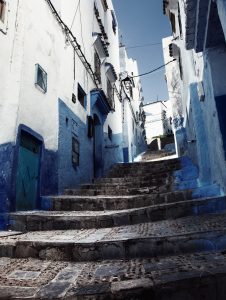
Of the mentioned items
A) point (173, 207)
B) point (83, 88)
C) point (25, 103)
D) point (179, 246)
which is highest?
point (83, 88)

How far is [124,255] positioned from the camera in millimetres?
2793

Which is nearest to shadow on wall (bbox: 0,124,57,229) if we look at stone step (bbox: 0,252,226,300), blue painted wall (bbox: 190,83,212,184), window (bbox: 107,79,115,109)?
stone step (bbox: 0,252,226,300)

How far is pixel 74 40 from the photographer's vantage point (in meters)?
8.66

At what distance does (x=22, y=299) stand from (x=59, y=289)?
29 cm

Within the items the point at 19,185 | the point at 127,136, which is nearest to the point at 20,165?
the point at 19,185

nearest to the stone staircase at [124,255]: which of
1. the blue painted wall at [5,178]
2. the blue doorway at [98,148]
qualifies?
the blue painted wall at [5,178]

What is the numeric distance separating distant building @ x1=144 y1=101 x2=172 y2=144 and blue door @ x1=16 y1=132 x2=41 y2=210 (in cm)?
3023

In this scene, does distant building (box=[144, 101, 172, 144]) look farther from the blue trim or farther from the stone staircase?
the stone staircase

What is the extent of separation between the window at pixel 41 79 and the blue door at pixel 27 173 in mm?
1397

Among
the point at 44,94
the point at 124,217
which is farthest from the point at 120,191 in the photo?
the point at 44,94

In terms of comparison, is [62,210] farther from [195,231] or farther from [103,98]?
[103,98]

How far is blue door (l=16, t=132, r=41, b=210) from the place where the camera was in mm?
5070

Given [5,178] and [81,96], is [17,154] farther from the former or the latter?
[81,96]

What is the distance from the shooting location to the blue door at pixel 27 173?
5.07 metres
